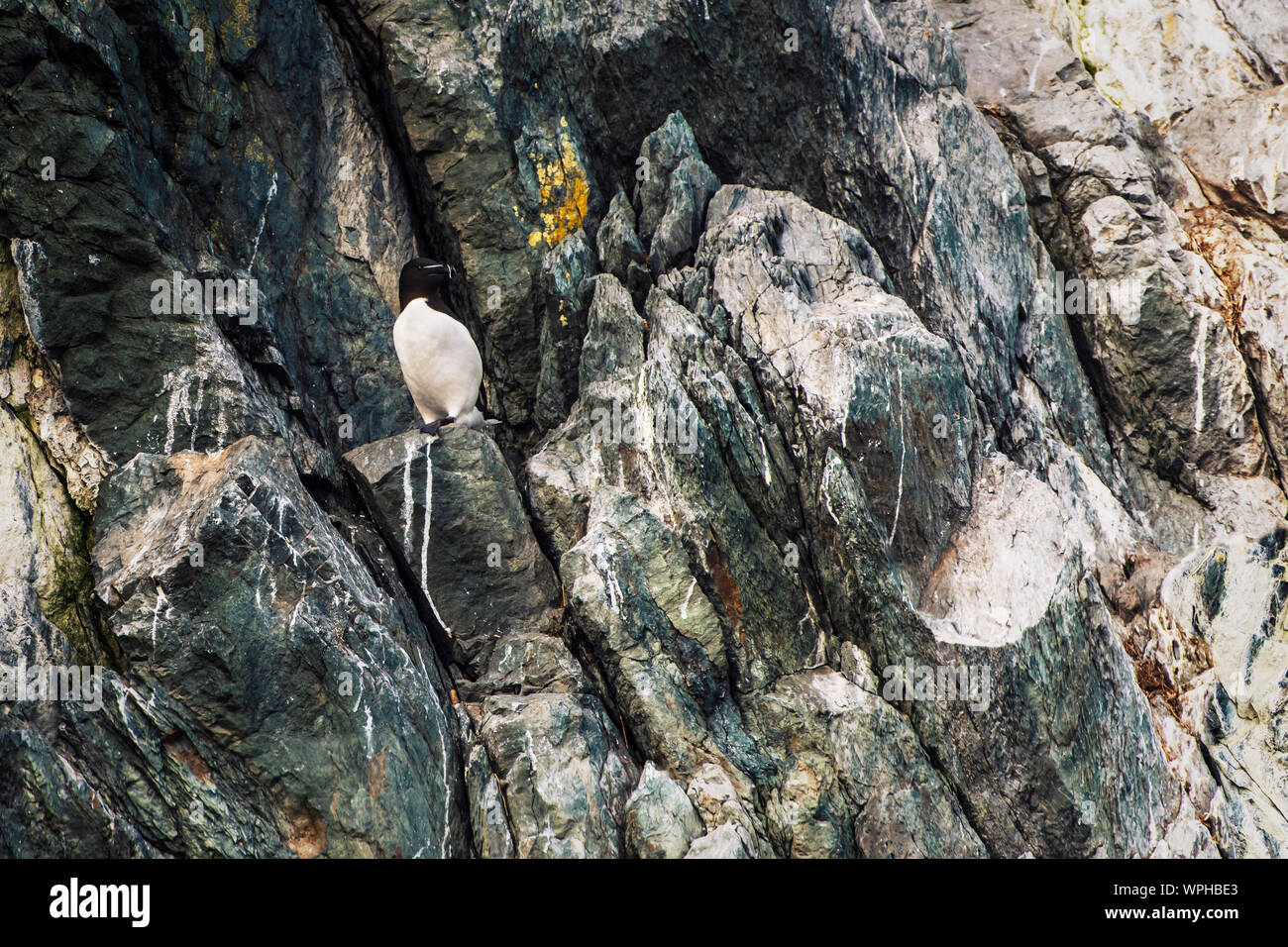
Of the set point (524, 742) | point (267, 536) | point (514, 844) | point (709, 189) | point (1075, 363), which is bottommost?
point (514, 844)

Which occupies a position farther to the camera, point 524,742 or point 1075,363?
point 1075,363

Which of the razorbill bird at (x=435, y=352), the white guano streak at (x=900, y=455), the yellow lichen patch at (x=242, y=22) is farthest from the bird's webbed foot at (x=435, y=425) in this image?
the yellow lichen patch at (x=242, y=22)

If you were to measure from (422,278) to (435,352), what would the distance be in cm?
107

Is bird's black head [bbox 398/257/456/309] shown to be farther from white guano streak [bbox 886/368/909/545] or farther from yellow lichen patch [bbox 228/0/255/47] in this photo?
white guano streak [bbox 886/368/909/545]

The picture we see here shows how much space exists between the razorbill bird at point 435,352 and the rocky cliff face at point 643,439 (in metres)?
0.61

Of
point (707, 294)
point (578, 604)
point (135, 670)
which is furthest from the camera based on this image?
point (707, 294)

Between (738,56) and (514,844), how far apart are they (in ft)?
34.2

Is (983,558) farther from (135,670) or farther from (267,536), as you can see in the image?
(135,670)

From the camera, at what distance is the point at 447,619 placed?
11562 millimetres

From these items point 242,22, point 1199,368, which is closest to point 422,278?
point 242,22

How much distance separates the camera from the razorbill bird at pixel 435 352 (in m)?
12.5

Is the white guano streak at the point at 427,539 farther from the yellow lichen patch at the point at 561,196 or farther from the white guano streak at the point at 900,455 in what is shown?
the white guano streak at the point at 900,455

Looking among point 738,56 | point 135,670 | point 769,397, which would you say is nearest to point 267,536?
point 135,670

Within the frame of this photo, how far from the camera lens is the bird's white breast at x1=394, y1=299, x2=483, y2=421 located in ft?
41.0
